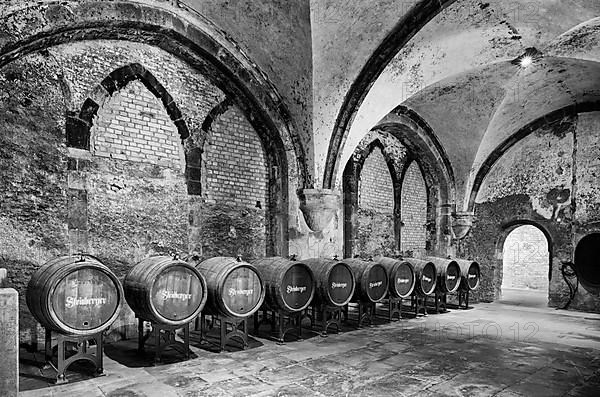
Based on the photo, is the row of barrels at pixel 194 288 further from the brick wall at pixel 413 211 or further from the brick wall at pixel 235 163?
the brick wall at pixel 413 211

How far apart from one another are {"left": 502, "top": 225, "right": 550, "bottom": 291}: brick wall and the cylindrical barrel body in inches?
280

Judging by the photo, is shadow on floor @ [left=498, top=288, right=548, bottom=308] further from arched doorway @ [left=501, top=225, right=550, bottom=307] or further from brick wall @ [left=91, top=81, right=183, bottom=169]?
brick wall @ [left=91, top=81, right=183, bottom=169]

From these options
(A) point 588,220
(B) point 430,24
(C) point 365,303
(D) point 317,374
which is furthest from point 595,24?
(D) point 317,374

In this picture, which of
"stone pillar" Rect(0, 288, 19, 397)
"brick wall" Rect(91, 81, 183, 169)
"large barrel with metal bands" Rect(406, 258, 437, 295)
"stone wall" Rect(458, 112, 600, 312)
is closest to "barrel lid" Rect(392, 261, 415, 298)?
"large barrel with metal bands" Rect(406, 258, 437, 295)

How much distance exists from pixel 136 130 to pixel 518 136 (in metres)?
9.23

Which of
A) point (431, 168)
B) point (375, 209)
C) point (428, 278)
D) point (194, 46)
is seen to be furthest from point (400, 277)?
point (194, 46)

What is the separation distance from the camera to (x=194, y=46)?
6.34 metres

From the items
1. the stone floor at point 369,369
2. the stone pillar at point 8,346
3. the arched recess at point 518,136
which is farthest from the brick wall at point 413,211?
the stone pillar at point 8,346

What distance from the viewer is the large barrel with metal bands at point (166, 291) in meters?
4.51

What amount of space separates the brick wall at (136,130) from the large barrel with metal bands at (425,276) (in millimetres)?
4797

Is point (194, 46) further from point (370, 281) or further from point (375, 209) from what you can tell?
point (375, 209)

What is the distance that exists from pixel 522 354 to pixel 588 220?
6.03 m

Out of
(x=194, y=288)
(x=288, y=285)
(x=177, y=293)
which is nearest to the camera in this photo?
(x=177, y=293)

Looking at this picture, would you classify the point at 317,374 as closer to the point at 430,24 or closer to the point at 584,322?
the point at 430,24
